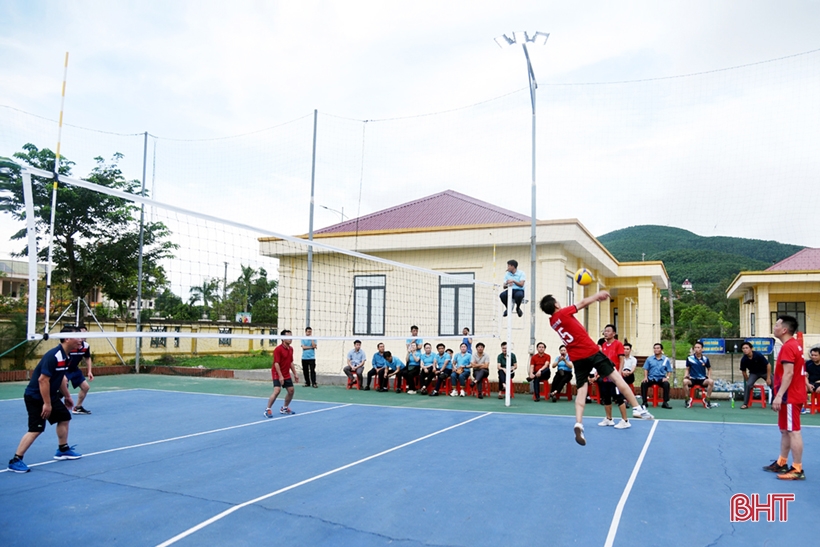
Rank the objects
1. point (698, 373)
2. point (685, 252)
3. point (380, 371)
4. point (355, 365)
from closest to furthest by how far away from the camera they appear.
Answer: point (698, 373)
point (380, 371)
point (355, 365)
point (685, 252)

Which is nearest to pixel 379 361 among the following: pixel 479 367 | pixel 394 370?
pixel 394 370

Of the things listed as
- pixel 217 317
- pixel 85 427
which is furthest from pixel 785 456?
pixel 85 427

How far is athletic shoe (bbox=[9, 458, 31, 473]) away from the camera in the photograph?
606 centimetres

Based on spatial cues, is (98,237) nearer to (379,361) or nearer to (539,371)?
(379,361)

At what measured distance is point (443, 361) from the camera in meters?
14.2

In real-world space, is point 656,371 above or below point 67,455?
above

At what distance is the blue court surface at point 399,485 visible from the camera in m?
4.31

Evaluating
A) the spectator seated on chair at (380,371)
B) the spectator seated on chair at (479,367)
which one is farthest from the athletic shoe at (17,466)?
the spectator seated on chair at (380,371)

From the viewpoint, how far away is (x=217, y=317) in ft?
28.9

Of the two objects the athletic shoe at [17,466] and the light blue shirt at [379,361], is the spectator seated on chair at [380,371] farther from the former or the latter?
the athletic shoe at [17,466]

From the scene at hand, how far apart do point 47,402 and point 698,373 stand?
1113 cm

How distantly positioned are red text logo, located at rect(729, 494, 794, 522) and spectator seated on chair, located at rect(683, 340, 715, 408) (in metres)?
6.82

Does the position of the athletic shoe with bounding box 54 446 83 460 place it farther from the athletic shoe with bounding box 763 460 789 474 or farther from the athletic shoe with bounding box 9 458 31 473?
the athletic shoe with bounding box 763 460 789 474

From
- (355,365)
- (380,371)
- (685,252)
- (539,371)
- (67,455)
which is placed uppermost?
(685,252)
